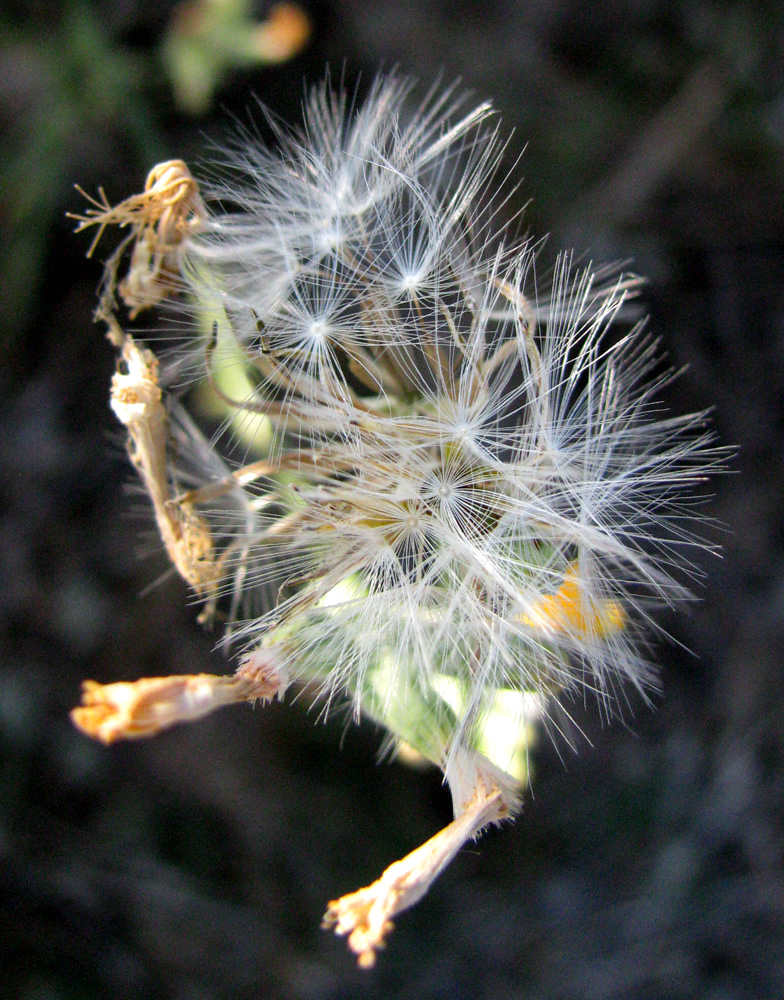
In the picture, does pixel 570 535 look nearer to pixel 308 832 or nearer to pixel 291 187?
pixel 291 187

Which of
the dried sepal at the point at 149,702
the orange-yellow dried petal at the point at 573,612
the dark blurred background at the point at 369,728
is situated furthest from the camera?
the dark blurred background at the point at 369,728

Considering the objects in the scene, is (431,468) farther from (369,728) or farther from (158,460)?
(369,728)

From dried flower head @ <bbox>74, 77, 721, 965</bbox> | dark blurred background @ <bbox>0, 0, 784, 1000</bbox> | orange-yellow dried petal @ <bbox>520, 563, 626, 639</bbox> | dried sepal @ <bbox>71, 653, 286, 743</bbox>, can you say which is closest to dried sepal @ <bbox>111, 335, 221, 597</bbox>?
dried flower head @ <bbox>74, 77, 721, 965</bbox>

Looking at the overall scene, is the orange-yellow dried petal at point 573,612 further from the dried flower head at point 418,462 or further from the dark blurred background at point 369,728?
the dark blurred background at point 369,728

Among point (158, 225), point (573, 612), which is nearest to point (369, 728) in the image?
point (573, 612)

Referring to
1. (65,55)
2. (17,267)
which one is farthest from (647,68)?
(17,267)

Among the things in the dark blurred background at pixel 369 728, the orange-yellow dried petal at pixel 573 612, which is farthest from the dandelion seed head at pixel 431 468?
the dark blurred background at pixel 369 728
